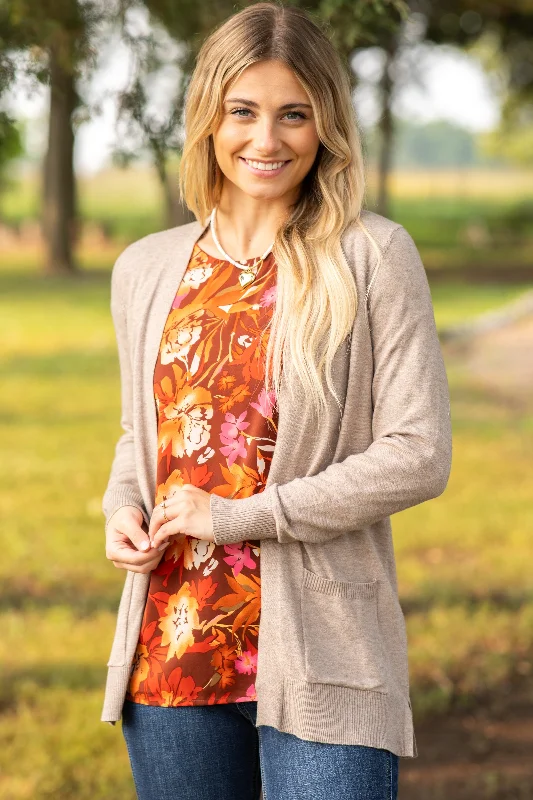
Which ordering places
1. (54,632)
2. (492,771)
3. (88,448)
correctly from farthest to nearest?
(88,448) < (54,632) < (492,771)

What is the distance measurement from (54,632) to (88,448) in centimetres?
392

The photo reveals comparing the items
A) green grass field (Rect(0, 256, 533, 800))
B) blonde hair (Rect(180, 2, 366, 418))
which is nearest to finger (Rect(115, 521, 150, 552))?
blonde hair (Rect(180, 2, 366, 418))

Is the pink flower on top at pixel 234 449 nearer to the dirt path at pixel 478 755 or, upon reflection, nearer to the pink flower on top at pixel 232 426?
the pink flower on top at pixel 232 426

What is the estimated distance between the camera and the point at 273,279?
215 cm

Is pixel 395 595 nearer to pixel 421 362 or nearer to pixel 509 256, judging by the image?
pixel 421 362

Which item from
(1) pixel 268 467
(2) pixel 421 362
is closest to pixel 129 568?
(1) pixel 268 467

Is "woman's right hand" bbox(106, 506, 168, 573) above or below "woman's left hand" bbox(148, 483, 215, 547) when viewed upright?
below

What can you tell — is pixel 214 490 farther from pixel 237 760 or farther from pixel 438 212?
pixel 438 212

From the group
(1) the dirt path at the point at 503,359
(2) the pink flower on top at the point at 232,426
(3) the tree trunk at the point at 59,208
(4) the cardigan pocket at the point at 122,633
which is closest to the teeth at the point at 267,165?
(2) the pink flower on top at the point at 232,426

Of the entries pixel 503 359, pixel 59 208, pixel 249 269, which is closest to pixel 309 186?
pixel 249 269

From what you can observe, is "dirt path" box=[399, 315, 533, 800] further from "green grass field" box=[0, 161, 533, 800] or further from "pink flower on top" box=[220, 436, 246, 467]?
"pink flower on top" box=[220, 436, 246, 467]

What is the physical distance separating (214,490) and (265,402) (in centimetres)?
20

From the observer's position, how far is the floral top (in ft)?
6.88

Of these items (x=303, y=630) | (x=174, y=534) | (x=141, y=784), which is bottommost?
(x=141, y=784)
